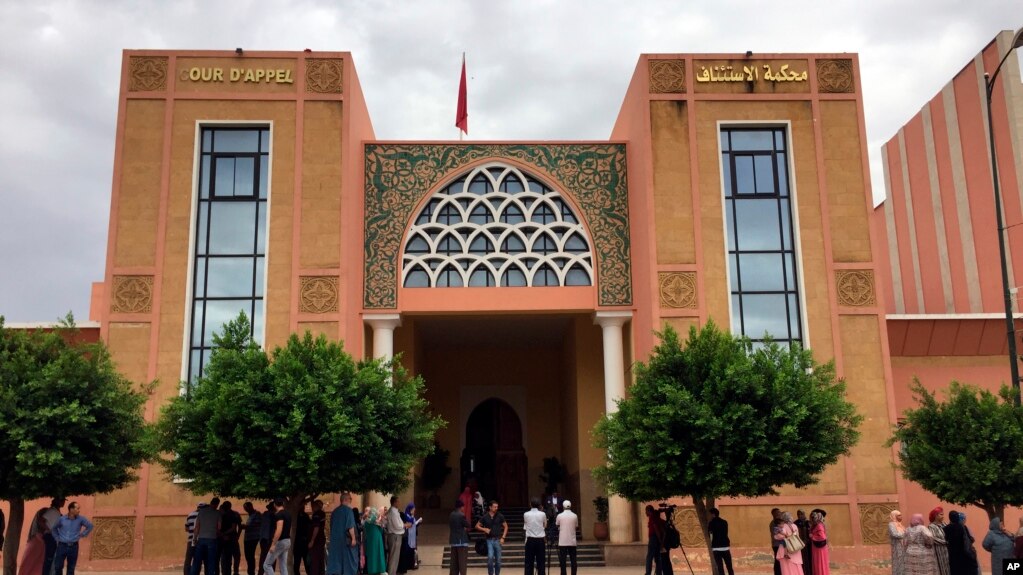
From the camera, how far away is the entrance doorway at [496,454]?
27.1 metres

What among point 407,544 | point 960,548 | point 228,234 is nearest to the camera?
point 960,548

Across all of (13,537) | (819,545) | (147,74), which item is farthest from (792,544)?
(147,74)

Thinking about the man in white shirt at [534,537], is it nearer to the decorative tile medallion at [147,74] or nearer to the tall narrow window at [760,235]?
the tall narrow window at [760,235]

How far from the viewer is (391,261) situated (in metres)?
20.1

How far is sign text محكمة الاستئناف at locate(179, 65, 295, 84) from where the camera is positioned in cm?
1994

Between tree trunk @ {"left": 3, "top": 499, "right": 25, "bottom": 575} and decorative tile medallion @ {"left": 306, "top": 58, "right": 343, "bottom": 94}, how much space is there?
9757 millimetres

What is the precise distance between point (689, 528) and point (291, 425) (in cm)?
833

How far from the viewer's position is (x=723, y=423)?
45.2ft

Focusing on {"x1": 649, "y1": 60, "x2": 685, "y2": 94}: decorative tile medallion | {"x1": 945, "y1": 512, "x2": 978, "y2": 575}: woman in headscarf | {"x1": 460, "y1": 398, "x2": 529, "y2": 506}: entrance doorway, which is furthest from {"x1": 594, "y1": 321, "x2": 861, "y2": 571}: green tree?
{"x1": 460, "y1": 398, "x2": 529, "y2": 506}: entrance doorway

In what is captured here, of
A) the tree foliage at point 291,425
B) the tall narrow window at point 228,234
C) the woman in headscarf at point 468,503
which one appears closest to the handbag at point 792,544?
the tree foliage at point 291,425

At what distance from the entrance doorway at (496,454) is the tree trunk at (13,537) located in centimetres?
1395

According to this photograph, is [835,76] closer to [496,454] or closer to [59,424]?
[496,454]

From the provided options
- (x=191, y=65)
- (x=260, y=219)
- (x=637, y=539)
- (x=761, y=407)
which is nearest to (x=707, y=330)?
(x=761, y=407)

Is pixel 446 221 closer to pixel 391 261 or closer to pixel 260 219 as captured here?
pixel 391 261
